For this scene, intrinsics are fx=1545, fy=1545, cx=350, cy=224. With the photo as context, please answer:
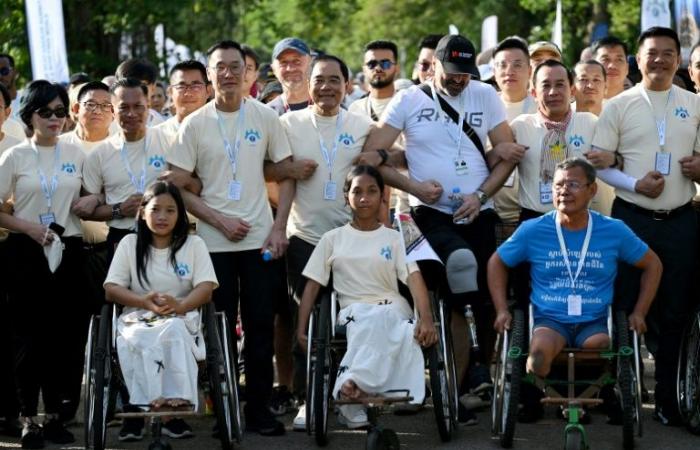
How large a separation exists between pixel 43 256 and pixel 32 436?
3.45 feet

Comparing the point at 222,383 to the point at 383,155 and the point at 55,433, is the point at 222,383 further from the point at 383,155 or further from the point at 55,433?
the point at 383,155

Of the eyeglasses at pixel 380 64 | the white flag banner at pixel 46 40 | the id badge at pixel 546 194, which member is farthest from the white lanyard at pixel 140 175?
the white flag banner at pixel 46 40

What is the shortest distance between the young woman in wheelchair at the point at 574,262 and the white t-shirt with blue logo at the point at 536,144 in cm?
83

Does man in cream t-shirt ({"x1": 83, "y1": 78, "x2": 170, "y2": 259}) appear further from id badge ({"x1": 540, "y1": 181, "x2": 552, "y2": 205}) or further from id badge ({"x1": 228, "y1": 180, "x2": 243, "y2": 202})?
id badge ({"x1": 540, "y1": 181, "x2": 552, "y2": 205})

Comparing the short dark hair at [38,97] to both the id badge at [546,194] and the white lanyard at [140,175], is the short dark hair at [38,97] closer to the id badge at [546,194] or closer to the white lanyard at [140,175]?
the white lanyard at [140,175]

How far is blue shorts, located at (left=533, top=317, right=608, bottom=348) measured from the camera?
27.8 ft

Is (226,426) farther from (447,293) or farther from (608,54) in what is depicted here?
(608,54)

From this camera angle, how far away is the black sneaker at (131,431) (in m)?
8.94

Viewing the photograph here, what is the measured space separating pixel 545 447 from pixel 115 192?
2.96m

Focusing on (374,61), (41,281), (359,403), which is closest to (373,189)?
(359,403)

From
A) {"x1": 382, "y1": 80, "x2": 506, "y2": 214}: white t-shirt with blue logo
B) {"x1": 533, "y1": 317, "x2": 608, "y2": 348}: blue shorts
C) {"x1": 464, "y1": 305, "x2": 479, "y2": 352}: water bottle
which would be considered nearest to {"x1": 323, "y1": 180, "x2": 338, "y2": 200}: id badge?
{"x1": 382, "y1": 80, "x2": 506, "y2": 214}: white t-shirt with blue logo

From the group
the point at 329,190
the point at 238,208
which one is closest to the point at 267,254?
the point at 238,208

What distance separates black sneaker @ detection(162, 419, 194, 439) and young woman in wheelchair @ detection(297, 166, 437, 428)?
931mm

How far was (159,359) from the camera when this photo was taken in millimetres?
8180
